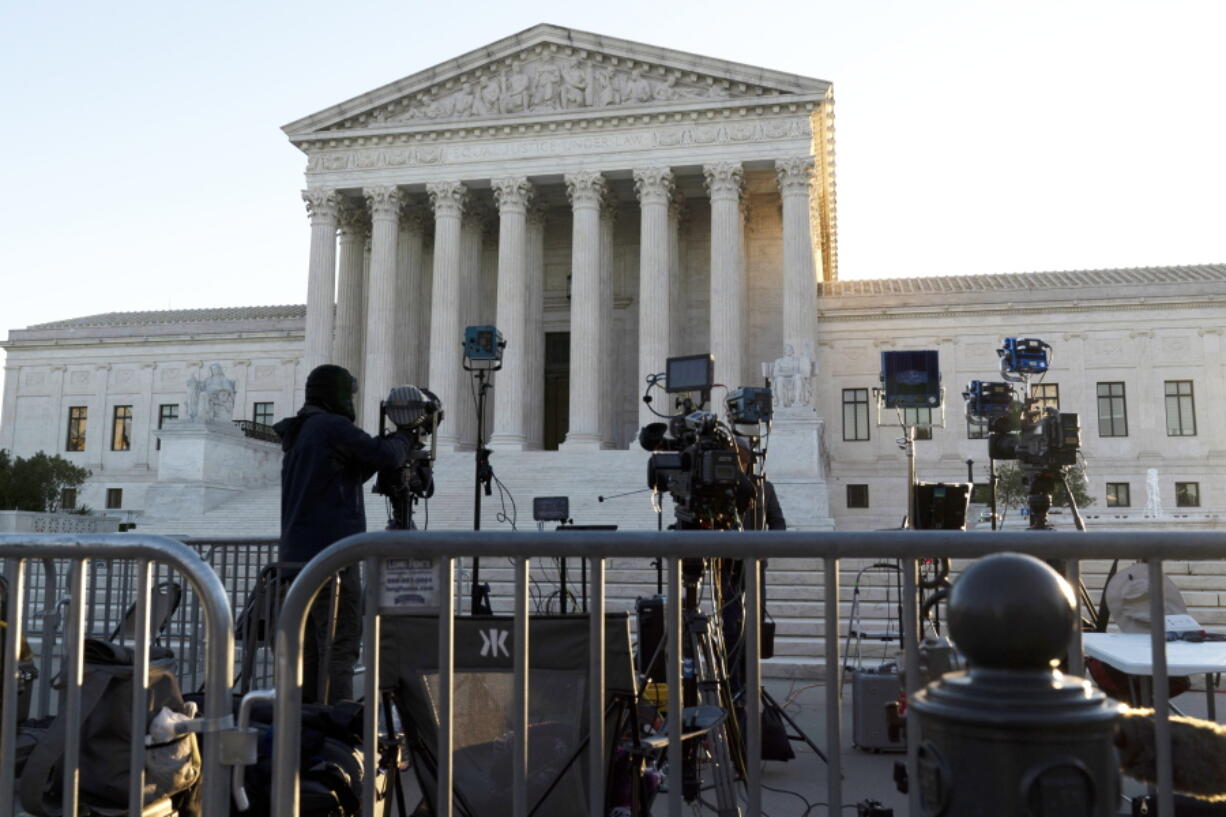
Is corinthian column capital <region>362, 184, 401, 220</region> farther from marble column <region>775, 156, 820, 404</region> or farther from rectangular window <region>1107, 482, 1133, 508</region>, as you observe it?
rectangular window <region>1107, 482, 1133, 508</region>

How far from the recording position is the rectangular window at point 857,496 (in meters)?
36.7

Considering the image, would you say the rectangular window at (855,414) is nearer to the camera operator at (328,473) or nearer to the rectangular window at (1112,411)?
the rectangular window at (1112,411)

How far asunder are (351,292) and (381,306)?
291 cm

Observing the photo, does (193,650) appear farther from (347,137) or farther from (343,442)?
(347,137)

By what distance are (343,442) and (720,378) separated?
2670 cm

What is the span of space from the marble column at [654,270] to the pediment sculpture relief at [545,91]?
8.96ft

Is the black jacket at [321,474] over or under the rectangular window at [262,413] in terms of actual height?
under

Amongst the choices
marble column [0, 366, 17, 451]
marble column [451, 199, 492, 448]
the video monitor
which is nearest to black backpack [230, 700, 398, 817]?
the video monitor

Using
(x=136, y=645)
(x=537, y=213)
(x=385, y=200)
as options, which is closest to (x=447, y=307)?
(x=385, y=200)

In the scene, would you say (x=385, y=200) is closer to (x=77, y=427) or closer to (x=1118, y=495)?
(x=77, y=427)

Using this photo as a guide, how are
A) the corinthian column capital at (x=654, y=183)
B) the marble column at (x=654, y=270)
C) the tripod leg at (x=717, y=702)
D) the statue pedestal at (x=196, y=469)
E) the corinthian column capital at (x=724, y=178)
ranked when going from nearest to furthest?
the tripod leg at (x=717, y=702)
the statue pedestal at (x=196, y=469)
the marble column at (x=654, y=270)
the corinthian column capital at (x=724, y=178)
the corinthian column capital at (x=654, y=183)

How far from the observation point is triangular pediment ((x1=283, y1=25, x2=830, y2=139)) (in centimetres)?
3300

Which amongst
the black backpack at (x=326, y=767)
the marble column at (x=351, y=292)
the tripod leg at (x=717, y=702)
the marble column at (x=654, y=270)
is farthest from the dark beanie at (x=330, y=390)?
the marble column at (x=351, y=292)

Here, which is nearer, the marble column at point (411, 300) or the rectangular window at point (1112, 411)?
the marble column at point (411, 300)
